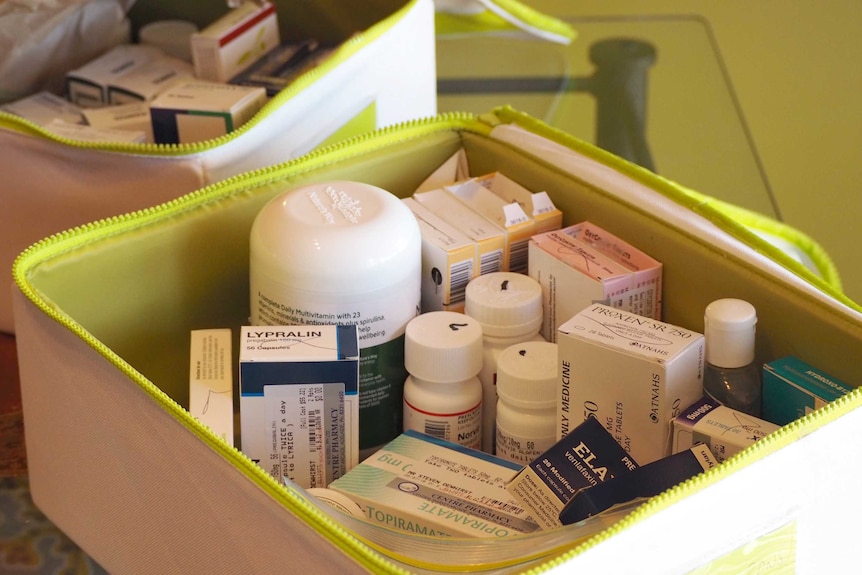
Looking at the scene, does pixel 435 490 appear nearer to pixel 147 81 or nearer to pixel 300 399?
pixel 300 399

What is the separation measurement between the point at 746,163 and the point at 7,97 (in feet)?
2.11

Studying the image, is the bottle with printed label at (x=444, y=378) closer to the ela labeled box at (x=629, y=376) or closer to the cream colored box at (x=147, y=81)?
the ela labeled box at (x=629, y=376)

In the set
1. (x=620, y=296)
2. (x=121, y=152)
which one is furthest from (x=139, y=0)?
(x=620, y=296)

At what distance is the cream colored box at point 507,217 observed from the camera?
0.61 m

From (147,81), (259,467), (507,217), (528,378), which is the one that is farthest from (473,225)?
(147,81)

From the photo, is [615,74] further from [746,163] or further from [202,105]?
[202,105]

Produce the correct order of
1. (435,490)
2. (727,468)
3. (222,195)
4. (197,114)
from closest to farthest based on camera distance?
(727,468), (435,490), (222,195), (197,114)

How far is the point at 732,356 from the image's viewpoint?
0.50 metres

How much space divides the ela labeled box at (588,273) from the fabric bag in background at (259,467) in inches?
0.4

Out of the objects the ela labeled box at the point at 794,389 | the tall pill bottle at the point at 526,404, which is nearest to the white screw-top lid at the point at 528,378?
the tall pill bottle at the point at 526,404

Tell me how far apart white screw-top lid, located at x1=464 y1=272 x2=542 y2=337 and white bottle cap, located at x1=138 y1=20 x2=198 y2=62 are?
470 millimetres

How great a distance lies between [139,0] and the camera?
97cm

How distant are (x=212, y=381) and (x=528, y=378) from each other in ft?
0.53

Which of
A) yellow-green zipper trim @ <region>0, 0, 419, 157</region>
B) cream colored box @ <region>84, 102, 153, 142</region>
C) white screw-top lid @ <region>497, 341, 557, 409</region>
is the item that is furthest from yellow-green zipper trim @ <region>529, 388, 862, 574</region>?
cream colored box @ <region>84, 102, 153, 142</region>
